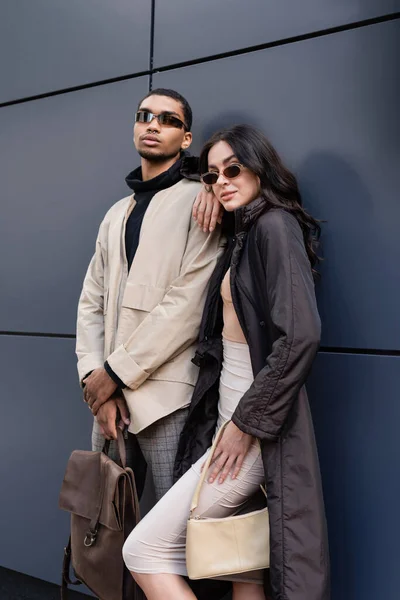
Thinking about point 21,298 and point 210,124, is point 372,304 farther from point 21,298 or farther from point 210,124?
point 21,298

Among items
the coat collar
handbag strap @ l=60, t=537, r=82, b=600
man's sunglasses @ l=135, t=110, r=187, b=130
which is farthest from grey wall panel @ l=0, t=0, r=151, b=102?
handbag strap @ l=60, t=537, r=82, b=600

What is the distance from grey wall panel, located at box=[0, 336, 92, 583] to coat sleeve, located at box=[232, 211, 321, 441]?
1.52 metres

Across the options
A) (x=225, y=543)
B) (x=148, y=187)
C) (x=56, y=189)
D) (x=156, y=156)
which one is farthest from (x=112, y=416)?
(x=56, y=189)

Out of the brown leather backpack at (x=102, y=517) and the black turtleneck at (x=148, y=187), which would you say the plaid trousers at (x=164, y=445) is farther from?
the black turtleneck at (x=148, y=187)

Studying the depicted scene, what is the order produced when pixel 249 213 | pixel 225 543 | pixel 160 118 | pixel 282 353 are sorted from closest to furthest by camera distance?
pixel 282 353
pixel 225 543
pixel 249 213
pixel 160 118

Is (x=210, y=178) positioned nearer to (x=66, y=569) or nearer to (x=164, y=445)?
(x=164, y=445)

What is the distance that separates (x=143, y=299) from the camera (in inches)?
102

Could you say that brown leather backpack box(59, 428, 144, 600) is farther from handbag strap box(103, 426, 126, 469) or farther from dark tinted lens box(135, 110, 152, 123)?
dark tinted lens box(135, 110, 152, 123)

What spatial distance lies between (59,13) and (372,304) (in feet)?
7.93

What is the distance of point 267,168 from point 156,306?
26.7 inches

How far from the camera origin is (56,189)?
11.6ft

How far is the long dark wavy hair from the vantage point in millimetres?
2311

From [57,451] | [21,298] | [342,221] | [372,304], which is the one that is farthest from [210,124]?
[57,451]

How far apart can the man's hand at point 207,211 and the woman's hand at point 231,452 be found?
78 cm
